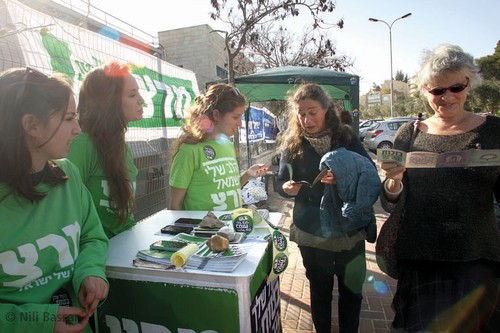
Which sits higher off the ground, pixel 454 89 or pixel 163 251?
pixel 454 89

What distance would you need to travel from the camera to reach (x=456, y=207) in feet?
4.94

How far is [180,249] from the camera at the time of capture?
55.0 inches

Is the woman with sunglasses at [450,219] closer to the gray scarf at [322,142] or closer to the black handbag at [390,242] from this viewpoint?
the black handbag at [390,242]

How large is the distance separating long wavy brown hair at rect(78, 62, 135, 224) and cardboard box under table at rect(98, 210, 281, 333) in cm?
28

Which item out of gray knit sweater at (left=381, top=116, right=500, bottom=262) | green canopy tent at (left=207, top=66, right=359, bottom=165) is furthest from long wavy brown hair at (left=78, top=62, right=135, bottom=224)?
green canopy tent at (left=207, top=66, right=359, bottom=165)

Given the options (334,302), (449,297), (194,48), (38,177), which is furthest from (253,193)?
(194,48)

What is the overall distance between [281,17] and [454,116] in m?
5.97

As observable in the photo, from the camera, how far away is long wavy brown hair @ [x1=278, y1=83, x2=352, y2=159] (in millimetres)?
2117

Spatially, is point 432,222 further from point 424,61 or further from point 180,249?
point 180,249

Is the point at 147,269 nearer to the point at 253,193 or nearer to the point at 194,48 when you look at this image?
the point at 253,193

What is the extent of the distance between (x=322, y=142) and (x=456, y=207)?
2.74 ft

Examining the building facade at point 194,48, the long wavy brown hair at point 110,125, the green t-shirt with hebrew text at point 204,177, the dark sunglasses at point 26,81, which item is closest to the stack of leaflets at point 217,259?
the long wavy brown hair at point 110,125

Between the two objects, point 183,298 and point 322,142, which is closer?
point 183,298

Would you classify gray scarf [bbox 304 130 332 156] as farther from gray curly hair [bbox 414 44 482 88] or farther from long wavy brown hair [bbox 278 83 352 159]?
gray curly hair [bbox 414 44 482 88]
